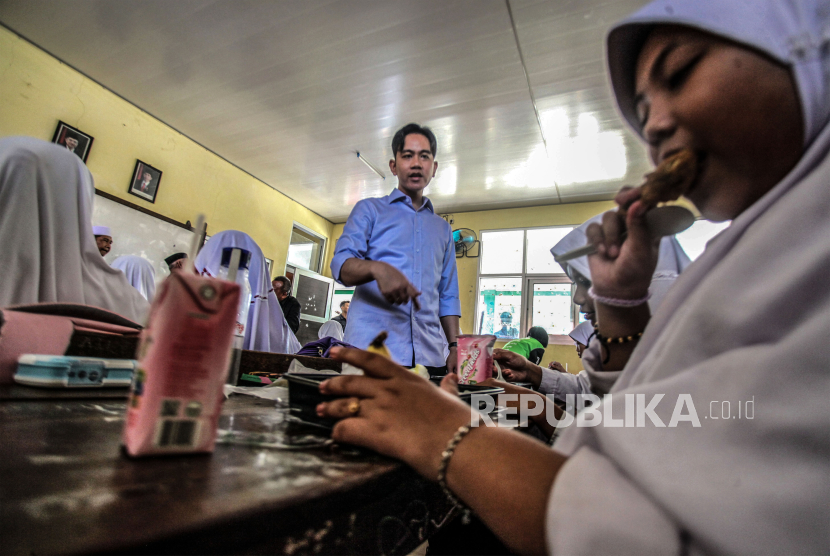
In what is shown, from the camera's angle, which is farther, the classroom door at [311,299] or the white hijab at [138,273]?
the classroom door at [311,299]

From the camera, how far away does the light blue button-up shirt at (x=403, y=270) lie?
1630 mm

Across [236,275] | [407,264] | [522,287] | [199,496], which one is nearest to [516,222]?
[522,287]

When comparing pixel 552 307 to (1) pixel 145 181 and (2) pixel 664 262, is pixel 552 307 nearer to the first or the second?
(2) pixel 664 262

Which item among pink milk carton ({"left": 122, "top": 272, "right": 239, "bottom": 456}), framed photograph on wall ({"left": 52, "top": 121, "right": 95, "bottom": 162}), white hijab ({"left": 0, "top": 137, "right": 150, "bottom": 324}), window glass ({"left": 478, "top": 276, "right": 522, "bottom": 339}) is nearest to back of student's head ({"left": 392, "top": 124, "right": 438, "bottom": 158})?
white hijab ({"left": 0, "top": 137, "right": 150, "bottom": 324})

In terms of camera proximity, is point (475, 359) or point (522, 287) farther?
point (522, 287)

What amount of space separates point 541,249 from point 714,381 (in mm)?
5857

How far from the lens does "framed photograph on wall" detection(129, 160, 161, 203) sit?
415 cm

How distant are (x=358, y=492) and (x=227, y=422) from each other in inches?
10.5

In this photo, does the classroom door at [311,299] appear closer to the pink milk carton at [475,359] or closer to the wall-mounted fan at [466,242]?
the wall-mounted fan at [466,242]

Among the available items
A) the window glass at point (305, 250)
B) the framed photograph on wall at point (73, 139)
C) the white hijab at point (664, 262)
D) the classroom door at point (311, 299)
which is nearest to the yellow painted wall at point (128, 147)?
the framed photograph on wall at point (73, 139)

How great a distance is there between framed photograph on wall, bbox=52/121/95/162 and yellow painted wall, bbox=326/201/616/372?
14.5 feet

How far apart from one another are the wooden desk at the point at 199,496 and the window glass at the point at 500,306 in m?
5.54

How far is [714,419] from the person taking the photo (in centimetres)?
31

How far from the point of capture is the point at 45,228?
1082 mm
